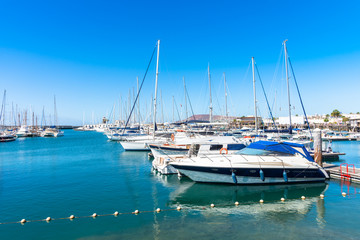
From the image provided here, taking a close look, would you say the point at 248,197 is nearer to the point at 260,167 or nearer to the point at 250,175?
the point at 250,175

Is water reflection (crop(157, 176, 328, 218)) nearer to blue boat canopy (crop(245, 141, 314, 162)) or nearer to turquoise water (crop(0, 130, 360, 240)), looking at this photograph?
turquoise water (crop(0, 130, 360, 240))

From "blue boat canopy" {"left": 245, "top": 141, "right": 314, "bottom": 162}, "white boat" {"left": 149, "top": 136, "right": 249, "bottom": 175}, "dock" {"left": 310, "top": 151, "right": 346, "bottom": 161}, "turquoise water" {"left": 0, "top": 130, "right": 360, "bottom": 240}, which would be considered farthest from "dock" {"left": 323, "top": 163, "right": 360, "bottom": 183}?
"dock" {"left": 310, "top": 151, "right": 346, "bottom": 161}

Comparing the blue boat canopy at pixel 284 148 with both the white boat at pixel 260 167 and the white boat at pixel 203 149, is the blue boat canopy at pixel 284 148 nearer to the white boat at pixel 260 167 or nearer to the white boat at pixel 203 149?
the white boat at pixel 260 167

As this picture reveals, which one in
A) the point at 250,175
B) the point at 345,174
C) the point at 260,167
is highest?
the point at 260,167

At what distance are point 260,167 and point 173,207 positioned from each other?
7.41 metres

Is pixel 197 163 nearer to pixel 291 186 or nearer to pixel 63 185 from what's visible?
pixel 291 186

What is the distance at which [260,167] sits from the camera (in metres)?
16.8

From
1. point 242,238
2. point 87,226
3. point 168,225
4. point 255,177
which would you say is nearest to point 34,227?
point 87,226

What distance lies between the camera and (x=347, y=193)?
605 inches

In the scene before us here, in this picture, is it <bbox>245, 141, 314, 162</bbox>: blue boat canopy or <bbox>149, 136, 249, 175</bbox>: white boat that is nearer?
<bbox>245, 141, 314, 162</bbox>: blue boat canopy

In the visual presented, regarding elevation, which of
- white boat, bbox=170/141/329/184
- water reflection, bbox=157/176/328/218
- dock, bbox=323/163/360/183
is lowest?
water reflection, bbox=157/176/328/218

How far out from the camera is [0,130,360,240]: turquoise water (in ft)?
33.2

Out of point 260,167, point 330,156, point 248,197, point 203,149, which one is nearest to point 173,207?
point 248,197

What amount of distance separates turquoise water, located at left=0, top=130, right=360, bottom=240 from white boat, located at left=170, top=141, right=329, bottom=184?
649 mm
